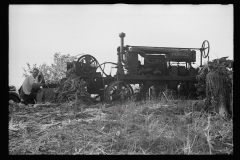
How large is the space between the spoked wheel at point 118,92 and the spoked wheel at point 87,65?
1009mm

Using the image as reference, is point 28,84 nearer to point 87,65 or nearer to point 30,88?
point 30,88

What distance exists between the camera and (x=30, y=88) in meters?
7.10

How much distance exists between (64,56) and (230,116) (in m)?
17.9

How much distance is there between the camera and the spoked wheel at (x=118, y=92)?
25.3 ft

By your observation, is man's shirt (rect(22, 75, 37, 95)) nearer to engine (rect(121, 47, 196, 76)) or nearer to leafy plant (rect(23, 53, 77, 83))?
engine (rect(121, 47, 196, 76))

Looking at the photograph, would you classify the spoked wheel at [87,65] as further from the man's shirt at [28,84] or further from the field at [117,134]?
the field at [117,134]

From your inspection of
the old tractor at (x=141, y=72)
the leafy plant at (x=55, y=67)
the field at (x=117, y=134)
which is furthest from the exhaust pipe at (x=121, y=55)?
the leafy plant at (x=55, y=67)

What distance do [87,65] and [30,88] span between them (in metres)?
2.26

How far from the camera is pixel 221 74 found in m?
4.85

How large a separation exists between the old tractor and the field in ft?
9.77

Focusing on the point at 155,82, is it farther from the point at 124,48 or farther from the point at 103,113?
the point at 103,113

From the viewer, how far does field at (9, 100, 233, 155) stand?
3221 millimetres

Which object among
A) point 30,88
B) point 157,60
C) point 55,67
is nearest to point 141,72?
point 157,60
